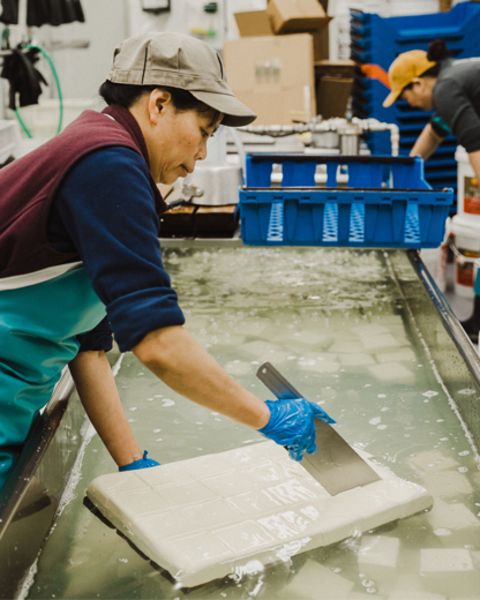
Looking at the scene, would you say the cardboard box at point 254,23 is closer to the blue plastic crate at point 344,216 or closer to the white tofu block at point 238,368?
the blue plastic crate at point 344,216

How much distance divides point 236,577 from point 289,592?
106 millimetres

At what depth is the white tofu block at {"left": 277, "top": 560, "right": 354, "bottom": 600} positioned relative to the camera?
1.47m

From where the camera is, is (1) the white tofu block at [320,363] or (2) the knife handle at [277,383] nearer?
(2) the knife handle at [277,383]

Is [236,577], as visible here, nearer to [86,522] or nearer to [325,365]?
[86,522]

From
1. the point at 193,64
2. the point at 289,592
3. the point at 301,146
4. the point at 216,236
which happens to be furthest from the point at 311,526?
the point at 301,146

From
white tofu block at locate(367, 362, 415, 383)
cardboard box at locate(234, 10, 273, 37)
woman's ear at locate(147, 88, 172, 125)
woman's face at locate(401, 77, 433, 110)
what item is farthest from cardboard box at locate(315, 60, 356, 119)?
woman's ear at locate(147, 88, 172, 125)

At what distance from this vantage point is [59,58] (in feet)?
22.9

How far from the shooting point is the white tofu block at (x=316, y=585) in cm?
147

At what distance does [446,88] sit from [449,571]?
2.62m

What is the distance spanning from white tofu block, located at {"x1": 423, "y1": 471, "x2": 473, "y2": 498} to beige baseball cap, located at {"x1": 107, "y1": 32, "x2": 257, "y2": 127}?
1.04 metres

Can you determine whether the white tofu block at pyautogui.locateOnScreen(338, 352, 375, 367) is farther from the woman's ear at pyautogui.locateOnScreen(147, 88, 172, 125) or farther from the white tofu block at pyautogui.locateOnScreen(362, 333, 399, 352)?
the woman's ear at pyautogui.locateOnScreen(147, 88, 172, 125)

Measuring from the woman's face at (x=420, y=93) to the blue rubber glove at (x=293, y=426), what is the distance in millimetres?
2648

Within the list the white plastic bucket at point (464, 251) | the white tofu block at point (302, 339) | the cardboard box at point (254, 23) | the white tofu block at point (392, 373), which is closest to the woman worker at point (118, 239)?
the white tofu block at point (392, 373)

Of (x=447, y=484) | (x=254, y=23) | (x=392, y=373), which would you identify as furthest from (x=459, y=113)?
(x=254, y=23)
